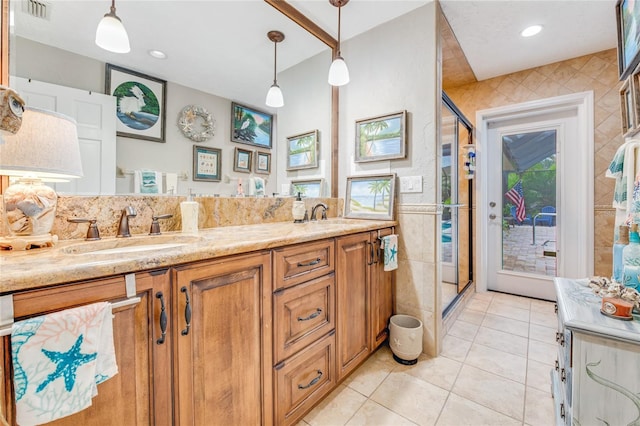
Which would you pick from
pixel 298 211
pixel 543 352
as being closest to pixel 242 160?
pixel 298 211

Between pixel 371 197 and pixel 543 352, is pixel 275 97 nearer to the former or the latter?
pixel 371 197

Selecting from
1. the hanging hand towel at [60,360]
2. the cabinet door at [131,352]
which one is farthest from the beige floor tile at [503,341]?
the hanging hand towel at [60,360]

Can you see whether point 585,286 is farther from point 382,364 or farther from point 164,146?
point 164,146

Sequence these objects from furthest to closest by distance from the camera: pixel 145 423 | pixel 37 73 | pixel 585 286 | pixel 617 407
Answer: pixel 585 286
pixel 37 73
pixel 617 407
pixel 145 423

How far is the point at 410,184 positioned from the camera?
1.97m

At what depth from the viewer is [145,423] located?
0.79m

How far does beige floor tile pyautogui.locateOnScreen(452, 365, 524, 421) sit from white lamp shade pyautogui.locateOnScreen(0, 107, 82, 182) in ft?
7.11

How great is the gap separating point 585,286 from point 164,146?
2.22 metres

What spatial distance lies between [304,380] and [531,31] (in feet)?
10.3

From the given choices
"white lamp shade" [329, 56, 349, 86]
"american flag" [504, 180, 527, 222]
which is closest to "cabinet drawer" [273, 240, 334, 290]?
"white lamp shade" [329, 56, 349, 86]

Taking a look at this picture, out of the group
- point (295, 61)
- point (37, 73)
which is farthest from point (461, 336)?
point (37, 73)

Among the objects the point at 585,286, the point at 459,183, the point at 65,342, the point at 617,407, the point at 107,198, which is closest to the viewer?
the point at 65,342

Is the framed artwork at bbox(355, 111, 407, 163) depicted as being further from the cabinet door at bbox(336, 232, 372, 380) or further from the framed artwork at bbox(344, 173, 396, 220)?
the cabinet door at bbox(336, 232, 372, 380)

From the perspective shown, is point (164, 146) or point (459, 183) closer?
point (164, 146)
